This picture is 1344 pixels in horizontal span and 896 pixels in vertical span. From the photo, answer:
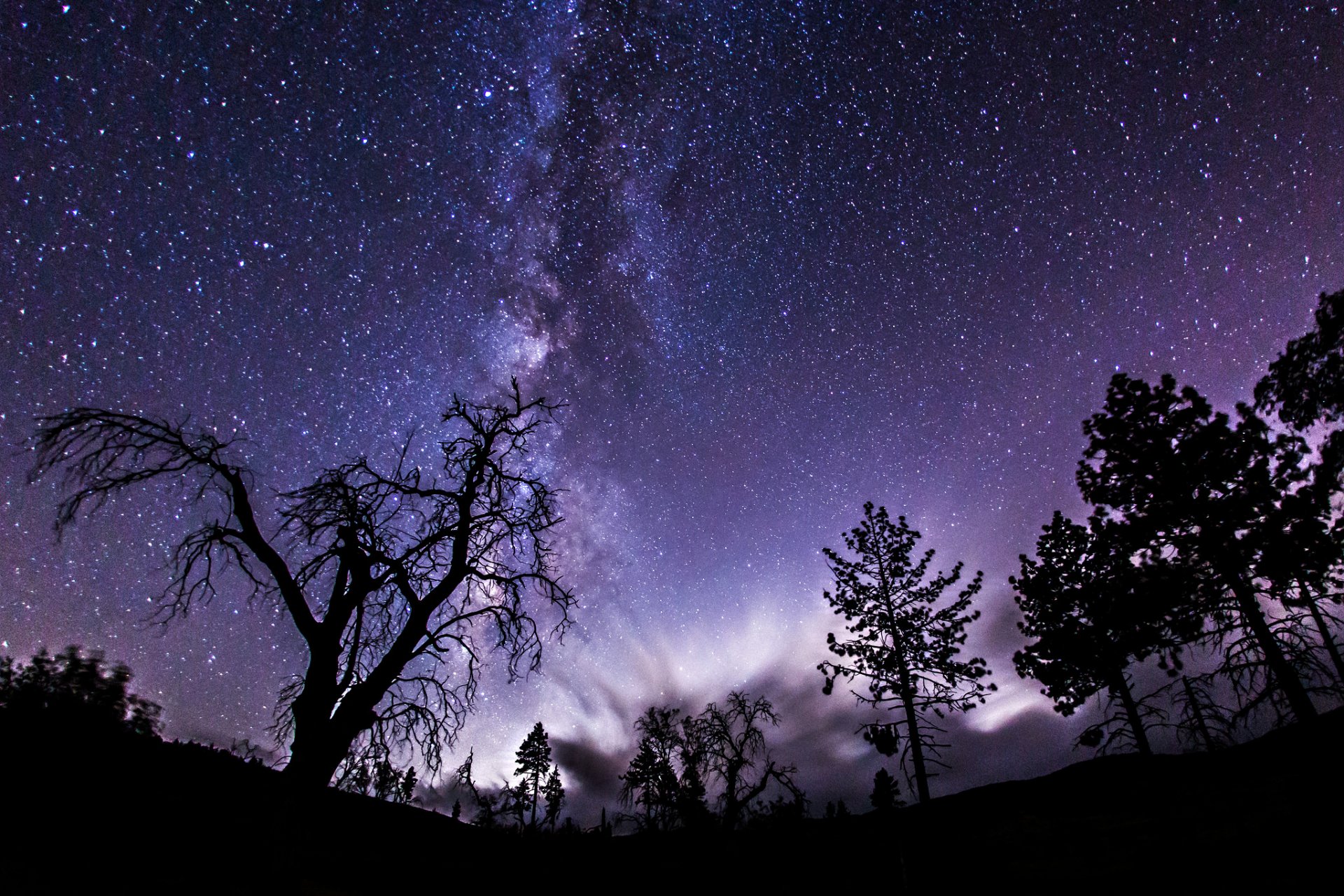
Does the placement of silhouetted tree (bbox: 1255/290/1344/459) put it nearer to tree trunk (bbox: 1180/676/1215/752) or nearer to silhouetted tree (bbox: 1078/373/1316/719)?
silhouetted tree (bbox: 1078/373/1316/719)

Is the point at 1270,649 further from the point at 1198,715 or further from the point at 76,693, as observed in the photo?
the point at 76,693

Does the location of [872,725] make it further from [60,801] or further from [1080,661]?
[60,801]

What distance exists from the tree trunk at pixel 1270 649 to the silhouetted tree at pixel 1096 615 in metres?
1.11

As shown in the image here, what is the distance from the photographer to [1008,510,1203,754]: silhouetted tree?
17359 mm

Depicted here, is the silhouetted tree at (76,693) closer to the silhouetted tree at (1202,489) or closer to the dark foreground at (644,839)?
the dark foreground at (644,839)

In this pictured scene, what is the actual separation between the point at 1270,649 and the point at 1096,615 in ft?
15.8

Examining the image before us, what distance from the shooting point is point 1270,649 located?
1614 cm

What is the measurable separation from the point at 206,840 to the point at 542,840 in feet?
28.8

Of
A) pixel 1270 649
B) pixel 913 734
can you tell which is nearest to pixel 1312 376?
pixel 1270 649

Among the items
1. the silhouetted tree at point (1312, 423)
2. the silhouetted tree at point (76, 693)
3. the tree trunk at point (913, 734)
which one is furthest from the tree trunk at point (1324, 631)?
the silhouetted tree at point (76, 693)

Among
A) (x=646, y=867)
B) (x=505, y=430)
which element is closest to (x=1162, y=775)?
(x=646, y=867)

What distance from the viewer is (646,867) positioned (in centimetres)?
1514

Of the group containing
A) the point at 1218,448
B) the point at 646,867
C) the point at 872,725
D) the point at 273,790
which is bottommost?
the point at 646,867

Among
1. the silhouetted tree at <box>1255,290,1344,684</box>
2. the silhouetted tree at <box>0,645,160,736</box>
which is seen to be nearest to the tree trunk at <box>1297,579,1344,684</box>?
the silhouetted tree at <box>1255,290,1344,684</box>
